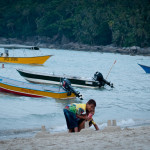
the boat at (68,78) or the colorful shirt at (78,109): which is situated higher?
the colorful shirt at (78,109)

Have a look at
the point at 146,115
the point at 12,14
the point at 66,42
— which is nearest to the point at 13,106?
the point at 146,115

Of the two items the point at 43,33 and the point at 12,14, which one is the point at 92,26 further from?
the point at 12,14

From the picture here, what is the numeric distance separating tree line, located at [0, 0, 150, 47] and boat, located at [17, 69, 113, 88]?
75.2m

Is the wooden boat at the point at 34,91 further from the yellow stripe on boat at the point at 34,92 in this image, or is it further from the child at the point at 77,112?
the child at the point at 77,112

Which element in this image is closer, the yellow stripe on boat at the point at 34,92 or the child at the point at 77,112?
the child at the point at 77,112

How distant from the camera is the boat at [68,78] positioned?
2300 centimetres

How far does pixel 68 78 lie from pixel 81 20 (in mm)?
95323

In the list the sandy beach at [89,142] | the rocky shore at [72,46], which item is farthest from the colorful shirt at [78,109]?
the rocky shore at [72,46]

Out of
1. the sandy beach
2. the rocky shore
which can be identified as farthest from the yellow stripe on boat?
the rocky shore

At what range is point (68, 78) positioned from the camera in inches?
917

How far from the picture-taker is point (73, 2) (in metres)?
132

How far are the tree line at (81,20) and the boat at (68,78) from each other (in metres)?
75.2

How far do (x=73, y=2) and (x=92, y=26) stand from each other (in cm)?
2487

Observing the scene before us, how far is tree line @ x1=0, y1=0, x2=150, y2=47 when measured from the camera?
→ 100438 millimetres
